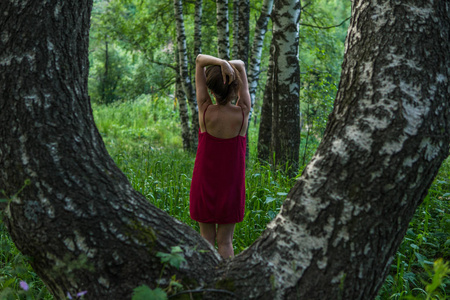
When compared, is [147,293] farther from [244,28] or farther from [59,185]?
[244,28]

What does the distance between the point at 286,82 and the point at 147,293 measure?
4639 millimetres

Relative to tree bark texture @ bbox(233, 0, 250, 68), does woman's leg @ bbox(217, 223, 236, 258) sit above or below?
below

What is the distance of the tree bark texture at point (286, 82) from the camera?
5637 mm

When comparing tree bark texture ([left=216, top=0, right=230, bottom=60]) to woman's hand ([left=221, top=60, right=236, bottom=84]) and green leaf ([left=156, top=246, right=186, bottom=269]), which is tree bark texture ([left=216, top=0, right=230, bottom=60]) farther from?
green leaf ([left=156, top=246, right=186, bottom=269])

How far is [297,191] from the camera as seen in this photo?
192 cm

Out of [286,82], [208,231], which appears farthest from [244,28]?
[208,231]

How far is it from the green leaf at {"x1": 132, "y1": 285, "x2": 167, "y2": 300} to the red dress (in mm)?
1391

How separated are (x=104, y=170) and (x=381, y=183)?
1345 mm

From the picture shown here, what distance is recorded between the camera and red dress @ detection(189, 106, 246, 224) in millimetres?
2982

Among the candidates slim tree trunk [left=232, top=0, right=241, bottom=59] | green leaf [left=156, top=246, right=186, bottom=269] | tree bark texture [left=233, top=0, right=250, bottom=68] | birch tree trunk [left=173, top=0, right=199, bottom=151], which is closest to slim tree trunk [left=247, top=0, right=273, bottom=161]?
tree bark texture [left=233, top=0, right=250, bottom=68]

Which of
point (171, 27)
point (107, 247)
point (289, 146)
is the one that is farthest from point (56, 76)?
point (171, 27)

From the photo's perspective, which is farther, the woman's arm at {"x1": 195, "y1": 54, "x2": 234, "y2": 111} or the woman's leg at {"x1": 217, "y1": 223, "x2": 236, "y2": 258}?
the woman's leg at {"x1": 217, "y1": 223, "x2": 236, "y2": 258}

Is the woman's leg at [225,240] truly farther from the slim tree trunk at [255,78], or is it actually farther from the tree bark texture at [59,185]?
the slim tree trunk at [255,78]

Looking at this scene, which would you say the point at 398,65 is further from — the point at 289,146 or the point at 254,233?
the point at 289,146
